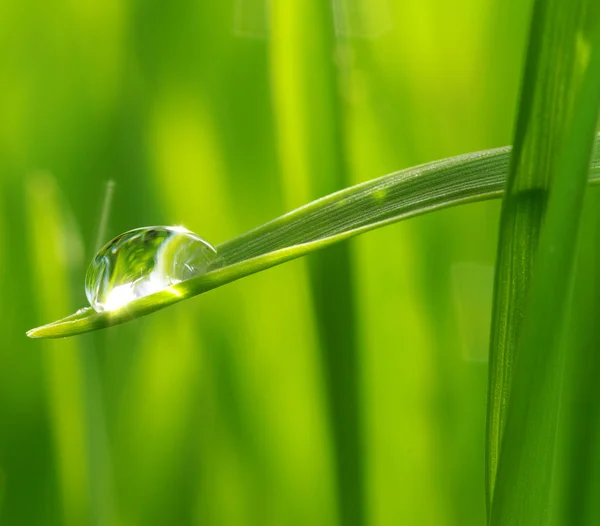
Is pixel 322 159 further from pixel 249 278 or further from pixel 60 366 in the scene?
pixel 60 366

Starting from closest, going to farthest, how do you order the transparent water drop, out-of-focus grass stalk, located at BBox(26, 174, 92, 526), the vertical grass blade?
the vertical grass blade → the transparent water drop → out-of-focus grass stalk, located at BBox(26, 174, 92, 526)

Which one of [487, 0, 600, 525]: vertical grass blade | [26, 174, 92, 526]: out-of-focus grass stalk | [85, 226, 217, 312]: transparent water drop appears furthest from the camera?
[26, 174, 92, 526]: out-of-focus grass stalk

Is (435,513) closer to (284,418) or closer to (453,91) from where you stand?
(284,418)

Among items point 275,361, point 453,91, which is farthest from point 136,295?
point 453,91

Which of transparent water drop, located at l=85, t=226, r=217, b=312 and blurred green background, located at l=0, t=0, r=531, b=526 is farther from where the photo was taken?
blurred green background, located at l=0, t=0, r=531, b=526

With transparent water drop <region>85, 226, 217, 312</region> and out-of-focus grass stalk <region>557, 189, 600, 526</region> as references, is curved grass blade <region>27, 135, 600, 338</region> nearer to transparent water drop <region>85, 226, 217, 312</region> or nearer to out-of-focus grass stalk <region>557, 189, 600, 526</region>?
transparent water drop <region>85, 226, 217, 312</region>

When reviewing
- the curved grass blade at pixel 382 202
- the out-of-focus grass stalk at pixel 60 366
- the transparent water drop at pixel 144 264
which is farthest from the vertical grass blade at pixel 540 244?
the out-of-focus grass stalk at pixel 60 366

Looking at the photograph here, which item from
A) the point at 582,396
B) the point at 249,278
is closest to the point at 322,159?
the point at 249,278

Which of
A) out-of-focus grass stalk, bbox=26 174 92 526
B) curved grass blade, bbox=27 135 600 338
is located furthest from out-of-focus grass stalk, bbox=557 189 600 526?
out-of-focus grass stalk, bbox=26 174 92 526
